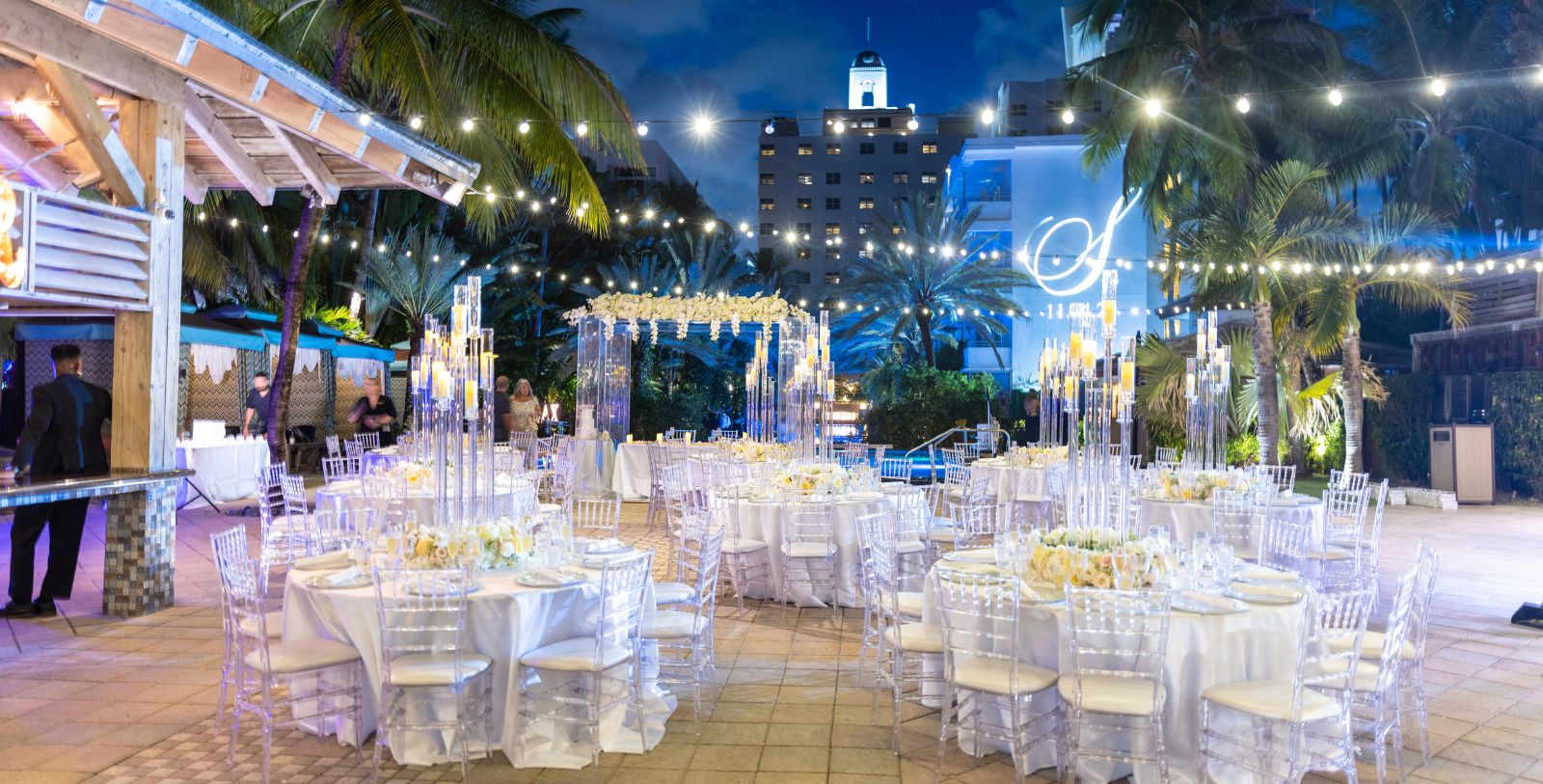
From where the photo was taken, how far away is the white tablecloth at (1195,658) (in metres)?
4.28

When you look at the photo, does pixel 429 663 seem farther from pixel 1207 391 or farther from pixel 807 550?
pixel 1207 391

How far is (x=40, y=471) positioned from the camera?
7176mm

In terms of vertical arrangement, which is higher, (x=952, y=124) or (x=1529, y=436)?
(x=952, y=124)

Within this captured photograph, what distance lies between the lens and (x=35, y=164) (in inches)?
330

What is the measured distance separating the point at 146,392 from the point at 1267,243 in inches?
494

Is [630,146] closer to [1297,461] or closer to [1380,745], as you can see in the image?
[1380,745]

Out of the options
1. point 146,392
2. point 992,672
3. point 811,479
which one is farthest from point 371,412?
point 992,672

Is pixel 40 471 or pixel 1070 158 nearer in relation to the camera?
pixel 40 471

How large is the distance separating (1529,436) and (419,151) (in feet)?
48.5

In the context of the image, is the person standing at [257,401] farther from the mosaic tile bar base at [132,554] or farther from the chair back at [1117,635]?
the chair back at [1117,635]

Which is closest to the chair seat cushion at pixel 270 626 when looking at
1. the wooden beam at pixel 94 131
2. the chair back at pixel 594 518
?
the wooden beam at pixel 94 131

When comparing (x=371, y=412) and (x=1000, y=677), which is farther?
(x=371, y=412)

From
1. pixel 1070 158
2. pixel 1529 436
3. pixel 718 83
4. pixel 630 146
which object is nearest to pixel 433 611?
pixel 630 146

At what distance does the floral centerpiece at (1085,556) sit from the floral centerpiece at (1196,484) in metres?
3.99
